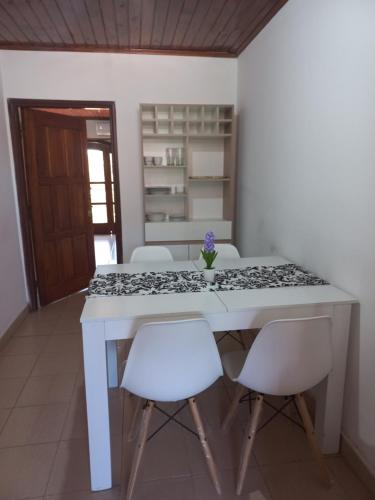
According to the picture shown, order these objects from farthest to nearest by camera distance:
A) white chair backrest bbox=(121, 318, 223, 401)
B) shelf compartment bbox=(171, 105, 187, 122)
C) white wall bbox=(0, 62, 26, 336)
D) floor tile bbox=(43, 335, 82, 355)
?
shelf compartment bbox=(171, 105, 187, 122) < white wall bbox=(0, 62, 26, 336) < floor tile bbox=(43, 335, 82, 355) < white chair backrest bbox=(121, 318, 223, 401)

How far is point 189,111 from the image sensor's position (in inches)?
139

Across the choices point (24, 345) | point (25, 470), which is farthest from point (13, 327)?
point (25, 470)

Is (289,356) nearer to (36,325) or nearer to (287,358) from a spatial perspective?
(287,358)

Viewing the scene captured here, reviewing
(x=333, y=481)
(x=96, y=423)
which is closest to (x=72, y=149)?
(x=96, y=423)

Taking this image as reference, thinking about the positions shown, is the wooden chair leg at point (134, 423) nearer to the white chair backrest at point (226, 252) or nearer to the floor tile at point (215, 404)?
the floor tile at point (215, 404)

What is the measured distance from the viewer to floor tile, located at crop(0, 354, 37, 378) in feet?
8.51

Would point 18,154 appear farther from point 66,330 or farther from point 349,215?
point 349,215

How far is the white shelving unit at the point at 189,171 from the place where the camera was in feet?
11.5

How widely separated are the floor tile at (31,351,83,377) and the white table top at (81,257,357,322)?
4.06 feet

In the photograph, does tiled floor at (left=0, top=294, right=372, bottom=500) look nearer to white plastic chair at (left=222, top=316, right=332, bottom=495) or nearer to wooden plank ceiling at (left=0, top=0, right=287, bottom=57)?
white plastic chair at (left=222, top=316, right=332, bottom=495)

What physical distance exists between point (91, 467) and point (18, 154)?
3030 mm

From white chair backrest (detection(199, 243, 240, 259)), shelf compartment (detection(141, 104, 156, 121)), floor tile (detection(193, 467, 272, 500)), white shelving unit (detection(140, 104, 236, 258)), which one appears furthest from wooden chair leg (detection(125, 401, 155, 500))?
shelf compartment (detection(141, 104, 156, 121))

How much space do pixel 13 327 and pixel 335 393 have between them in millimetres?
2850

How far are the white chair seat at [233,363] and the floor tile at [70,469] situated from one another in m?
0.87
